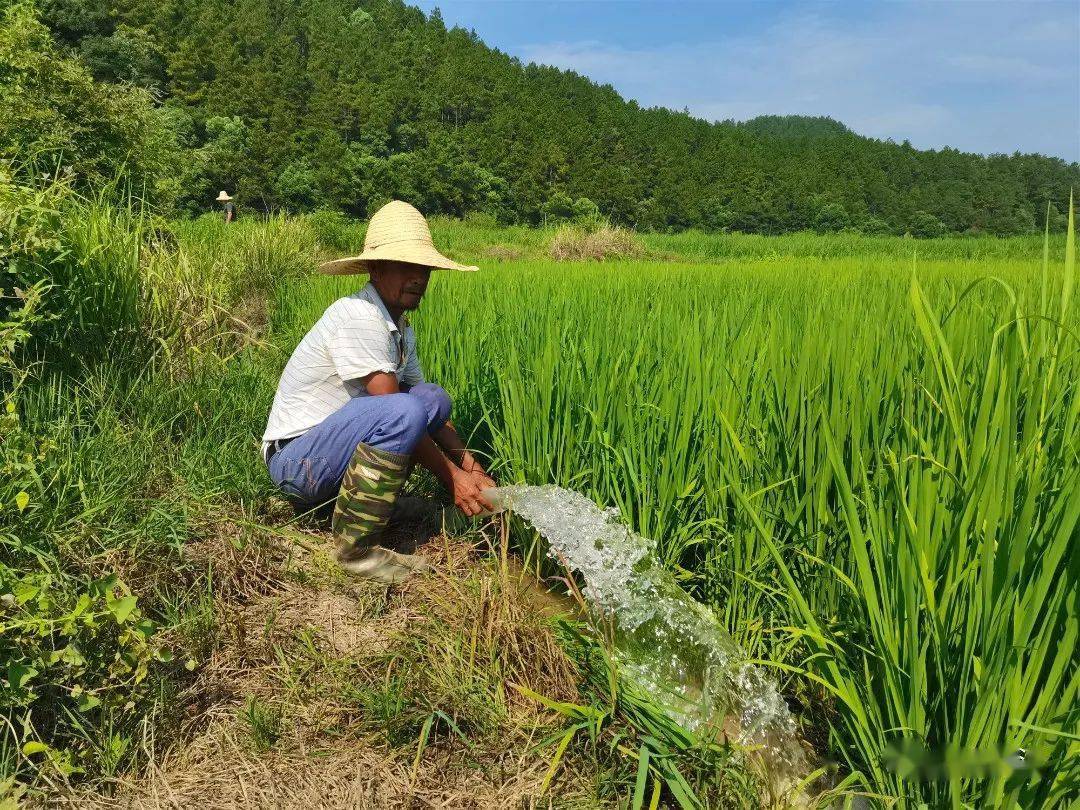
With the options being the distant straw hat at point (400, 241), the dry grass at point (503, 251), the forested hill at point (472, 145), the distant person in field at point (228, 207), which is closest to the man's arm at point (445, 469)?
the distant straw hat at point (400, 241)

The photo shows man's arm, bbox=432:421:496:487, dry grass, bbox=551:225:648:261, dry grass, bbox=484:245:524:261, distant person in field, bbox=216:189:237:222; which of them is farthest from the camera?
dry grass, bbox=484:245:524:261

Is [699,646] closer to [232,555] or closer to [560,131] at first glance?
[232,555]

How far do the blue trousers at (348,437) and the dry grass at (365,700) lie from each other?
0.30 meters

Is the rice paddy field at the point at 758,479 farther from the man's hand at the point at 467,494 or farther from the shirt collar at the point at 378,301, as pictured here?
the shirt collar at the point at 378,301

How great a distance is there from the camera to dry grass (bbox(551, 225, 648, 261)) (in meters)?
13.7

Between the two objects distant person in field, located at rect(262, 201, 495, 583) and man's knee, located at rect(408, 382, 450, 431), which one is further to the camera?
man's knee, located at rect(408, 382, 450, 431)

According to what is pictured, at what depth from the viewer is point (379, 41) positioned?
4656 centimetres

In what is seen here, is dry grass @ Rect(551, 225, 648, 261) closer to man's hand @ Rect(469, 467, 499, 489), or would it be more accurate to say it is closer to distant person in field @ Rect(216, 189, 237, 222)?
distant person in field @ Rect(216, 189, 237, 222)

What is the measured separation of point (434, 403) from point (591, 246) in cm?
1218

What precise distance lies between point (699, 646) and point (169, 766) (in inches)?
47.2

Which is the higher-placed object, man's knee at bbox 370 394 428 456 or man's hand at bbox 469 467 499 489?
man's knee at bbox 370 394 428 456

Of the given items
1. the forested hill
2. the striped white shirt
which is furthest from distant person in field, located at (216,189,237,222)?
the forested hill

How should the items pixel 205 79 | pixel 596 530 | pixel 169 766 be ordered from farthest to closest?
pixel 205 79, pixel 596 530, pixel 169 766

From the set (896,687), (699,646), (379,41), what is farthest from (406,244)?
(379,41)
